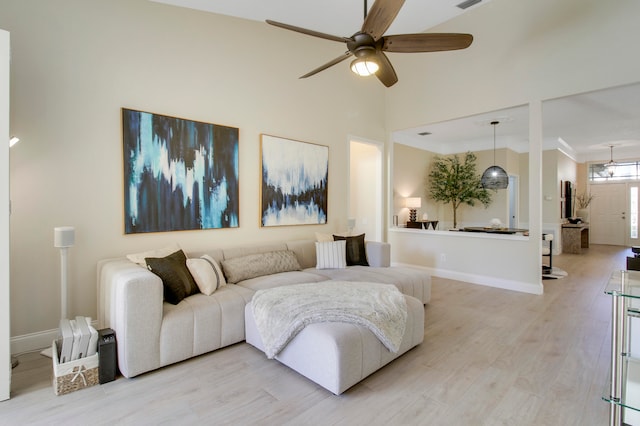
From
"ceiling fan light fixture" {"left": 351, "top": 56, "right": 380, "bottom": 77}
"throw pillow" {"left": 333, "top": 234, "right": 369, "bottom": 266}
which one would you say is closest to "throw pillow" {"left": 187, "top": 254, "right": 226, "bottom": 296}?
"throw pillow" {"left": 333, "top": 234, "right": 369, "bottom": 266}

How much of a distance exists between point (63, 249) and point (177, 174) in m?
1.20

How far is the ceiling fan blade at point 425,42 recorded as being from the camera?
8.04ft

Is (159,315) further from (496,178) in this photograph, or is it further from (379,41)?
(496,178)

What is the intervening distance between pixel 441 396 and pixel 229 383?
141cm

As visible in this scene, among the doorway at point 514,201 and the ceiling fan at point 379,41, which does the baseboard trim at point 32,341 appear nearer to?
the ceiling fan at point 379,41

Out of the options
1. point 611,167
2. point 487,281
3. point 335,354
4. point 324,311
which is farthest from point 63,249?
point 611,167

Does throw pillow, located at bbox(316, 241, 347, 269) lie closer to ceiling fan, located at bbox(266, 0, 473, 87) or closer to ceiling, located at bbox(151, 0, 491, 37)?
ceiling fan, located at bbox(266, 0, 473, 87)

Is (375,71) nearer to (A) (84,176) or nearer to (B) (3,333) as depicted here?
(A) (84,176)

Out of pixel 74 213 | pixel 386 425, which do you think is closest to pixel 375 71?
pixel 386 425

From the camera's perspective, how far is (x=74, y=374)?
2123 mm

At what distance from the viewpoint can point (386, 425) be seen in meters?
1.78

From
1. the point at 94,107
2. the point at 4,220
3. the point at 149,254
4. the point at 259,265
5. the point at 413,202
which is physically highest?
the point at 94,107

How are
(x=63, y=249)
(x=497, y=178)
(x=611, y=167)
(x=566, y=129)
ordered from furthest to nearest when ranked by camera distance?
1. (x=611, y=167)
2. (x=566, y=129)
3. (x=497, y=178)
4. (x=63, y=249)

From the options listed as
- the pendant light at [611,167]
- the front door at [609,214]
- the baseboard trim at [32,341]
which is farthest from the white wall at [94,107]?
the front door at [609,214]
